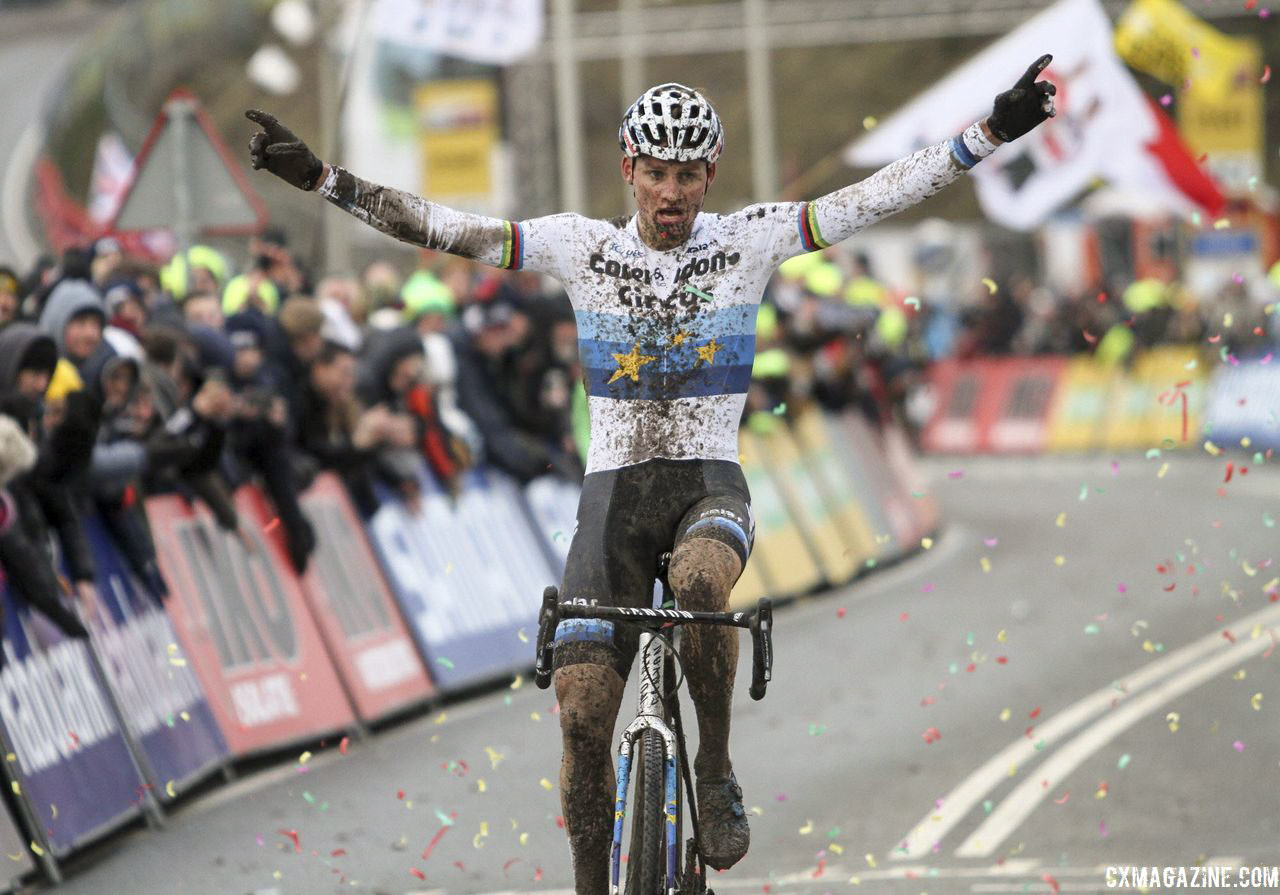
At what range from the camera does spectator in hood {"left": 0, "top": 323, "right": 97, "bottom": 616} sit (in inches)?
373

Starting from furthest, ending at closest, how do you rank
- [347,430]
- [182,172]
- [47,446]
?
1. [182,172]
2. [347,430]
3. [47,446]

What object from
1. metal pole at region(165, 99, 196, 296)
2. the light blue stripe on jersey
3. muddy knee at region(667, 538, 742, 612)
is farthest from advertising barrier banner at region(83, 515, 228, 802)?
muddy knee at region(667, 538, 742, 612)

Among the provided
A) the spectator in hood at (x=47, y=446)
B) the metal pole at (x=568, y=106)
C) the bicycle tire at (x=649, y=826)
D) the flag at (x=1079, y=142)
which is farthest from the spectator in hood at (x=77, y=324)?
the metal pole at (x=568, y=106)

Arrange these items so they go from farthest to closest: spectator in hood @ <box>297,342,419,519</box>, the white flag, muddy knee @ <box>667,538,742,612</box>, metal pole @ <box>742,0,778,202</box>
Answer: metal pole @ <box>742,0,778,202</box>, the white flag, spectator in hood @ <box>297,342,419,519</box>, muddy knee @ <box>667,538,742,612</box>

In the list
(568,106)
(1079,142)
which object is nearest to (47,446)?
(1079,142)

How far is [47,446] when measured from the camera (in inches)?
387

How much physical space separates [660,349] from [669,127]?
2.14 ft

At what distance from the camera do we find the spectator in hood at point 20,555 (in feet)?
29.6

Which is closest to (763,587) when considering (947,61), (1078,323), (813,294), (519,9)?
(813,294)

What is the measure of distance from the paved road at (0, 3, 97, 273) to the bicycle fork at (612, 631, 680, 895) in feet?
98.2

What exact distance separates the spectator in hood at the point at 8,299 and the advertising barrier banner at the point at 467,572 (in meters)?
3.04

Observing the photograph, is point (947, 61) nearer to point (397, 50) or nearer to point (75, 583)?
point (397, 50)

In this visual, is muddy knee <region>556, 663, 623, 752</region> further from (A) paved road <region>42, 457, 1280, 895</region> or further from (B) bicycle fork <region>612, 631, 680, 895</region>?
(A) paved road <region>42, 457, 1280, 895</region>

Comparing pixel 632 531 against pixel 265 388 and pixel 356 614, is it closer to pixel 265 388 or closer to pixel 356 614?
pixel 265 388
